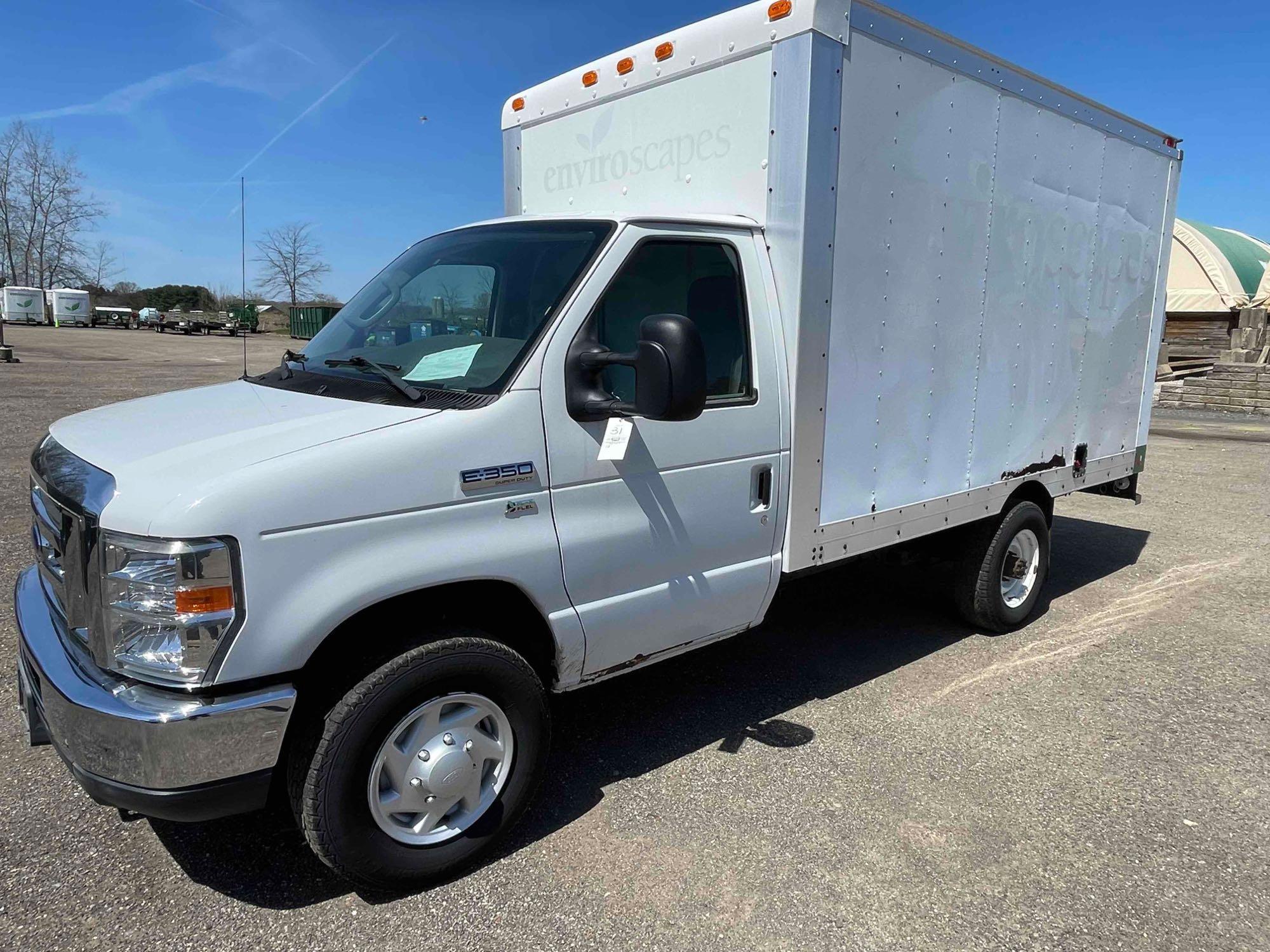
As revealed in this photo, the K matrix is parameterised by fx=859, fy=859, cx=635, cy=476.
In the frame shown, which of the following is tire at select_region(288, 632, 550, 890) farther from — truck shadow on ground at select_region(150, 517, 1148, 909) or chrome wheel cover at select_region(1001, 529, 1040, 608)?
chrome wheel cover at select_region(1001, 529, 1040, 608)

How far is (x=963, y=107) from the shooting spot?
4.15 m

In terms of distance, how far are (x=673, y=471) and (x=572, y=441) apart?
47 cm

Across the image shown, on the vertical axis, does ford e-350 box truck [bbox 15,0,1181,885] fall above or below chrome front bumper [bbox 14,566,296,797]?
above

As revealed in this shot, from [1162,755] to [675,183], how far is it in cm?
338

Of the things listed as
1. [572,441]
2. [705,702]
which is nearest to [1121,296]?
[705,702]

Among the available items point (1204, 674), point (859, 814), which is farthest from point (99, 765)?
point (1204, 674)

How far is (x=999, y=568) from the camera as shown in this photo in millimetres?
5141

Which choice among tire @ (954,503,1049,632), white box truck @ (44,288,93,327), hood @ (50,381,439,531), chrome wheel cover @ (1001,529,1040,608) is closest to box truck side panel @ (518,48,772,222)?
hood @ (50,381,439,531)

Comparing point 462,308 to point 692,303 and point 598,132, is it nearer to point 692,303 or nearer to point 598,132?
point 692,303

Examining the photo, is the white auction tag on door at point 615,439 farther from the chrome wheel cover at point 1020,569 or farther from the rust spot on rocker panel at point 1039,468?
the chrome wheel cover at point 1020,569

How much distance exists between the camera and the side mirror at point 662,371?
2775 millimetres

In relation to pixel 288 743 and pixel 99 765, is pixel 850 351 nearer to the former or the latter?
pixel 288 743

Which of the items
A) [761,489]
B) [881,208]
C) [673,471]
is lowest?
[761,489]

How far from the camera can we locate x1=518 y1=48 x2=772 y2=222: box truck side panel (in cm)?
357
